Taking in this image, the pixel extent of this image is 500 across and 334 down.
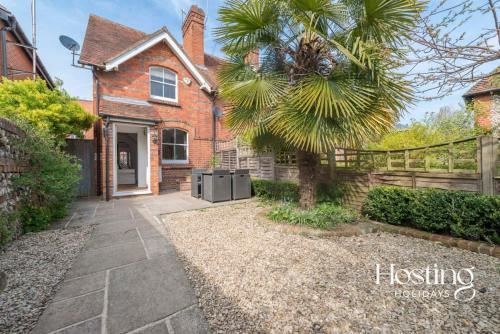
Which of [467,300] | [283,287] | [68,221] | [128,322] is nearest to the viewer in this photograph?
[128,322]

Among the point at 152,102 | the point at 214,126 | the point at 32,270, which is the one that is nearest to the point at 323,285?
the point at 32,270

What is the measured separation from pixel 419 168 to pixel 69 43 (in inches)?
434

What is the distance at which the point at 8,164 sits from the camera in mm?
3570

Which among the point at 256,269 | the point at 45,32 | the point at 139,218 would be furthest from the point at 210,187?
the point at 45,32

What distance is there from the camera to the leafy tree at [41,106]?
17.1 ft

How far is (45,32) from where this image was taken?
8883 mm

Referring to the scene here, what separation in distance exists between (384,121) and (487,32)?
5.86 ft

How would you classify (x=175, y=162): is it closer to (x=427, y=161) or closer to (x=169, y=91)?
(x=169, y=91)

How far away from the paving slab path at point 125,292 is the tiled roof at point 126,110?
4.60 metres

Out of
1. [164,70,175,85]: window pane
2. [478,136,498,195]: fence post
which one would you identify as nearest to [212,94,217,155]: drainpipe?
[164,70,175,85]: window pane

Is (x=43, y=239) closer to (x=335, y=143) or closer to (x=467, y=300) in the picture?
(x=335, y=143)

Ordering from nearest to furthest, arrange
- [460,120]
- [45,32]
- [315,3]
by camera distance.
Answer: [315,3]
[460,120]
[45,32]

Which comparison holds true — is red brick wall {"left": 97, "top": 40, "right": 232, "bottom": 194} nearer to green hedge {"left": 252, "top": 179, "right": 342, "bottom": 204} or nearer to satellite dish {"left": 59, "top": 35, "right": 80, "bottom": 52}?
satellite dish {"left": 59, "top": 35, "right": 80, "bottom": 52}

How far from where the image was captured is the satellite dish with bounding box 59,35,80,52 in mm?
7375
